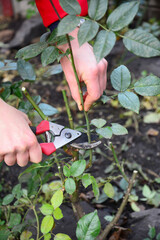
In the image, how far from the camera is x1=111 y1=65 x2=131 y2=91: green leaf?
1028mm

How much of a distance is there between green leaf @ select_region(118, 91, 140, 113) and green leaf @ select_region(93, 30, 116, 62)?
9.8 inches

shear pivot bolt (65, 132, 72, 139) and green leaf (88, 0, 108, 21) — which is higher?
green leaf (88, 0, 108, 21)

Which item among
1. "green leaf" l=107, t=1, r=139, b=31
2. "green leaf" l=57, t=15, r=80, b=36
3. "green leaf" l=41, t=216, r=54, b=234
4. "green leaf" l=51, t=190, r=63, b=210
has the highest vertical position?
"green leaf" l=57, t=15, r=80, b=36

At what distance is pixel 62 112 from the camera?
8.00 feet

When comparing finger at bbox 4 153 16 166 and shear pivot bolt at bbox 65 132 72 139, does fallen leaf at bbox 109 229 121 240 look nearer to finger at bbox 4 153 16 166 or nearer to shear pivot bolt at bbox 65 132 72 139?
shear pivot bolt at bbox 65 132 72 139

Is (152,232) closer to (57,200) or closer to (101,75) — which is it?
(57,200)

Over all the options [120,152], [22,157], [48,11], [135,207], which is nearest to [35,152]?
[22,157]

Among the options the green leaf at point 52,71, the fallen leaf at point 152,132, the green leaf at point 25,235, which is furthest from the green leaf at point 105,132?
the fallen leaf at point 152,132

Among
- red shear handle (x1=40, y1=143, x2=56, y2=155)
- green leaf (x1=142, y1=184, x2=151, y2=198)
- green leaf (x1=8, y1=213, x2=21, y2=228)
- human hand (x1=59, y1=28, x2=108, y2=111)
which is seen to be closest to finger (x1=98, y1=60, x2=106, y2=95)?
human hand (x1=59, y1=28, x2=108, y2=111)

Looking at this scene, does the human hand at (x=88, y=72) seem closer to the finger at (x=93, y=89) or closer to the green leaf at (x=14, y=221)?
the finger at (x=93, y=89)

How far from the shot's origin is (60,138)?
1.15 meters

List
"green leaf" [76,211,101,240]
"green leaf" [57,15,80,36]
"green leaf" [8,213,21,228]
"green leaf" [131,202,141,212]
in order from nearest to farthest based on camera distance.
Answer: "green leaf" [57,15,80,36]
"green leaf" [76,211,101,240]
"green leaf" [8,213,21,228]
"green leaf" [131,202,141,212]

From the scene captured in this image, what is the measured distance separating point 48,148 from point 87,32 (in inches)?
20.0

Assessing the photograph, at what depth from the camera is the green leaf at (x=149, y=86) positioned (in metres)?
0.96
